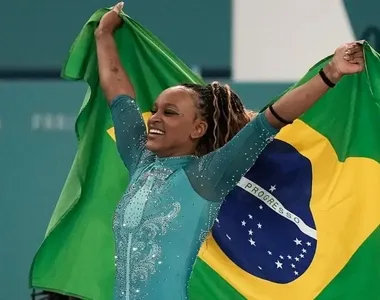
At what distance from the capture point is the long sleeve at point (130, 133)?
175cm

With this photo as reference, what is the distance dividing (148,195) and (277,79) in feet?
4.79

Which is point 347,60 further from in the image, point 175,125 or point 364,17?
point 364,17

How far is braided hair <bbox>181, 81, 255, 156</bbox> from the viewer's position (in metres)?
1.72

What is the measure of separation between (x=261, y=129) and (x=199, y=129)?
0.18 meters

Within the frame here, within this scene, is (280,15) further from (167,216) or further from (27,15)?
(167,216)

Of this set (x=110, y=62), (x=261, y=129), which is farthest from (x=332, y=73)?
(x=110, y=62)

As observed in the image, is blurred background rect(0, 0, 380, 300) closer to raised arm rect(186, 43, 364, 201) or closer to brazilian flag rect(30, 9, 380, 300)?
brazilian flag rect(30, 9, 380, 300)

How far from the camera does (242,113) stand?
5.82 ft

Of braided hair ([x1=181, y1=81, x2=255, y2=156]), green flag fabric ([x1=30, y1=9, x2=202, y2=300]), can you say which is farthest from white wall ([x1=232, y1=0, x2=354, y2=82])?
braided hair ([x1=181, y1=81, x2=255, y2=156])

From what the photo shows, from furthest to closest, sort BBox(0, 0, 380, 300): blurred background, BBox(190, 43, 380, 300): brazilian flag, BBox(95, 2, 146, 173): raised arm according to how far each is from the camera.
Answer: BBox(0, 0, 380, 300): blurred background
BBox(190, 43, 380, 300): brazilian flag
BBox(95, 2, 146, 173): raised arm

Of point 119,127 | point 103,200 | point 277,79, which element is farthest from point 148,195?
point 277,79

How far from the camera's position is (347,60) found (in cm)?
156

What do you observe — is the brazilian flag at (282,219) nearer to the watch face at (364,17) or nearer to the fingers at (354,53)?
the fingers at (354,53)

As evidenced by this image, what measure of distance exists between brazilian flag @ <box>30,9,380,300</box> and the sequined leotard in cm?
31
